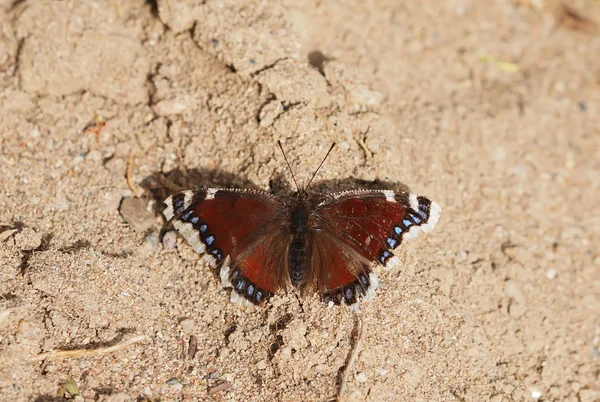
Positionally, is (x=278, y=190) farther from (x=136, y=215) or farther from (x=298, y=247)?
(x=136, y=215)

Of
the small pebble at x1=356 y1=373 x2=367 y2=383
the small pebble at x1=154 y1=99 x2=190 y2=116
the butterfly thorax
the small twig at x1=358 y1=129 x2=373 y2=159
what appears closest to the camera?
the small pebble at x1=356 y1=373 x2=367 y2=383

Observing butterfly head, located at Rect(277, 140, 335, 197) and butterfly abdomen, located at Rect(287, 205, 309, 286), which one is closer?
butterfly abdomen, located at Rect(287, 205, 309, 286)

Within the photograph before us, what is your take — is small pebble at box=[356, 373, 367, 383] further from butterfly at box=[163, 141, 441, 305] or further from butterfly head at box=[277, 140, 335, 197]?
butterfly head at box=[277, 140, 335, 197]

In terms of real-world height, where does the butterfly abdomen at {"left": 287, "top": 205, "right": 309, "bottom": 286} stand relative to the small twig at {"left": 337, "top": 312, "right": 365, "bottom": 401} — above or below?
above

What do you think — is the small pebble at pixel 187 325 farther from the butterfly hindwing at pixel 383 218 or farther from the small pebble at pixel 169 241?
the butterfly hindwing at pixel 383 218

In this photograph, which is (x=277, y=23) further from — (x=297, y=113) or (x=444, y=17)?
(x=444, y=17)

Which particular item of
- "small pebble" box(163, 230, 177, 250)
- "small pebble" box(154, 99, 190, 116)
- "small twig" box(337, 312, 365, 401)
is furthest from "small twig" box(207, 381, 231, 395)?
"small pebble" box(154, 99, 190, 116)

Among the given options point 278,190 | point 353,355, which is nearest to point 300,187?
point 278,190
